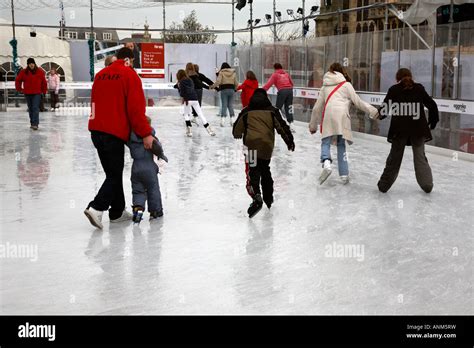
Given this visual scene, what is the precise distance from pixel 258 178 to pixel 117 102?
1.85m

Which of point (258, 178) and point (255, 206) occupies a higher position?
point (258, 178)

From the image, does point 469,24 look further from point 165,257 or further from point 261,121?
point 165,257

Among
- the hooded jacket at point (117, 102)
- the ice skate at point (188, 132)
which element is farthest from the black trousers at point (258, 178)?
the ice skate at point (188, 132)

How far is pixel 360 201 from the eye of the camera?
8234mm

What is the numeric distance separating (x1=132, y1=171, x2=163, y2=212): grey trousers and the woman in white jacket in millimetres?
2853

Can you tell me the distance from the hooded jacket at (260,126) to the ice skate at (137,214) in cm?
135

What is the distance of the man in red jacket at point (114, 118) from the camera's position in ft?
21.2

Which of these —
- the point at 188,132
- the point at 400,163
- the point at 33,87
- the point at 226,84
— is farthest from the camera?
the point at 226,84

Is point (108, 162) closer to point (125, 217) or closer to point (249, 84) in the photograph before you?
point (125, 217)

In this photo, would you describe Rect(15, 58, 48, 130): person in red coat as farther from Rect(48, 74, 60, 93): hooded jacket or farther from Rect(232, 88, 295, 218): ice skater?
Rect(232, 88, 295, 218): ice skater

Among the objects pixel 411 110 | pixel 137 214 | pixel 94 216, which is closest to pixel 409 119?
pixel 411 110

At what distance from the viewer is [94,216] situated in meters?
6.62

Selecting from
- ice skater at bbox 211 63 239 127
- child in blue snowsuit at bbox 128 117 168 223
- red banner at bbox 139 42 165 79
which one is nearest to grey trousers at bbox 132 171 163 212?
child in blue snowsuit at bbox 128 117 168 223
